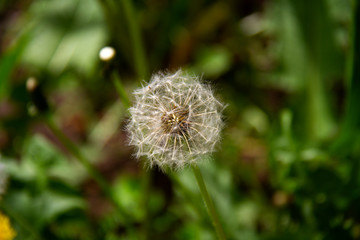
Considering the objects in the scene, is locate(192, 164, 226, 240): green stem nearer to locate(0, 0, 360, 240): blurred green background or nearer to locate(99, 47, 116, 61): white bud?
locate(0, 0, 360, 240): blurred green background

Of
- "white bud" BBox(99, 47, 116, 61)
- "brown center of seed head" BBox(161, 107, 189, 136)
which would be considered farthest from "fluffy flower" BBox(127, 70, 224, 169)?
"white bud" BBox(99, 47, 116, 61)

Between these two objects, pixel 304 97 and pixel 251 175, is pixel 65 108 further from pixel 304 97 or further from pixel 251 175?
pixel 304 97

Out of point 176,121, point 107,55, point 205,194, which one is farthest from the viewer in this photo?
point 107,55

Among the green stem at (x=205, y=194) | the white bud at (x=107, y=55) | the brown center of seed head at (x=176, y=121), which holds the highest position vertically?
the white bud at (x=107, y=55)

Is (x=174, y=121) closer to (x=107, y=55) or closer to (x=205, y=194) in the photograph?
(x=205, y=194)

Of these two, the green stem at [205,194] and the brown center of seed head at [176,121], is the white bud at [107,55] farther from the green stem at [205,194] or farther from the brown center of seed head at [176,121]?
the green stem at [205,194]

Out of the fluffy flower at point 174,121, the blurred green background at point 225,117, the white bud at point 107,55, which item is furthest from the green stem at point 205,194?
the white bud at point 107,55

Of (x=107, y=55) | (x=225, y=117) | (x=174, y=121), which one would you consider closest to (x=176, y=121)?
(x=174, y=121)
